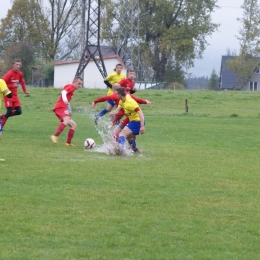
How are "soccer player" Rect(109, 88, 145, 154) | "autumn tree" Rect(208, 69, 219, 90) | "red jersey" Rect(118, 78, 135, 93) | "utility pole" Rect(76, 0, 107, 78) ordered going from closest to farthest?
"soccer player" Rect(109, 88, 145, 154), "red jersey" Rect(118, 78, 135, 93), "utility pole" Rect(76, 0, 107, 78), "autumn tree" Rect(208, 69, 219, 90)

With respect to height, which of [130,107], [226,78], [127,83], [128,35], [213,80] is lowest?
[213,80]

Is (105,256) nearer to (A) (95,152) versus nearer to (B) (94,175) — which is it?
(B) (94,175)

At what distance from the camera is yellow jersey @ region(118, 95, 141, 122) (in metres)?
13.5

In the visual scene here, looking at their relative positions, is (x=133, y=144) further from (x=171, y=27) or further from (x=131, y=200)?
(x=171, y=27)

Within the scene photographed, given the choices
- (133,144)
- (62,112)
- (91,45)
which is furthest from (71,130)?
(91,45)

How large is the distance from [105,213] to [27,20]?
213ft

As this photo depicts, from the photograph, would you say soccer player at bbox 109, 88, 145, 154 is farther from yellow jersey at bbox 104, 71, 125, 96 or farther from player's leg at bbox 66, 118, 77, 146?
yellow jersey at bbox 104, 71, 125, 96

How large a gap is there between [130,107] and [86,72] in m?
44.2

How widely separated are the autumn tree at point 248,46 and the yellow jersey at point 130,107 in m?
60.6

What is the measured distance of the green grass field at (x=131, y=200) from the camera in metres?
6.31

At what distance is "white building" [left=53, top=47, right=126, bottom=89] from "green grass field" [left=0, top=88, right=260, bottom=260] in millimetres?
39595

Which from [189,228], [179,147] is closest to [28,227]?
Answer: [189,228]

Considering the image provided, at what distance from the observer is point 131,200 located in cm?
847

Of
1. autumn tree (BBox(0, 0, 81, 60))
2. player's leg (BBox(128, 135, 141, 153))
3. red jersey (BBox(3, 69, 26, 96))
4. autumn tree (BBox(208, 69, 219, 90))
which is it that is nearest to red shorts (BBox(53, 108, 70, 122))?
red jersey (BBox(3, 69, 26, 96))
